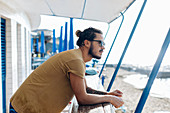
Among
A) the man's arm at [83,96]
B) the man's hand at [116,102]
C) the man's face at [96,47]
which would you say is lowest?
the man's hand at [116,102]

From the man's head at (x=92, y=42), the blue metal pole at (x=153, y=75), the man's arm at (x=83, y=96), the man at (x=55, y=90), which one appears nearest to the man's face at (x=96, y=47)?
the man's head at (x=92, y=42)

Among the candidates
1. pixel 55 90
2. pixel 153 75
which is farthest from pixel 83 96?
pixel 153 75

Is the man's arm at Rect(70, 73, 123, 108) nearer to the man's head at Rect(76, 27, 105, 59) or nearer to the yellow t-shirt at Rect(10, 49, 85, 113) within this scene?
the yellow t-shirt at Rect(10, 49, 85, 113)

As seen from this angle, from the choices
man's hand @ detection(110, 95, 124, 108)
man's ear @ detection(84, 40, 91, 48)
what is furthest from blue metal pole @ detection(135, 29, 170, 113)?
man's ear @ detection(84, 40, 91, 48)

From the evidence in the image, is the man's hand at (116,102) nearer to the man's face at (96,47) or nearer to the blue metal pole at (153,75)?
the man's face at (96,47)

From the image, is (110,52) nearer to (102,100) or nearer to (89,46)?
(89,46)

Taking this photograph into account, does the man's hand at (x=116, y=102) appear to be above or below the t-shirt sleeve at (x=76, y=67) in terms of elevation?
below

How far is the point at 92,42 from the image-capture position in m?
1.07

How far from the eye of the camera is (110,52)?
11.7ft

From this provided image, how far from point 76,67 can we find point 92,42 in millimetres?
377

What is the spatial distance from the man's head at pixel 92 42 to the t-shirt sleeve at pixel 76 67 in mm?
294

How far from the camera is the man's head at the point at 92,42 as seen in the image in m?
1.06

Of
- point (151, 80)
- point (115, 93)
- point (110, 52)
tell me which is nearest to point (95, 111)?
point (115, 93)

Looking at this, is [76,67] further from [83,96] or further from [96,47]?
[96,47]
